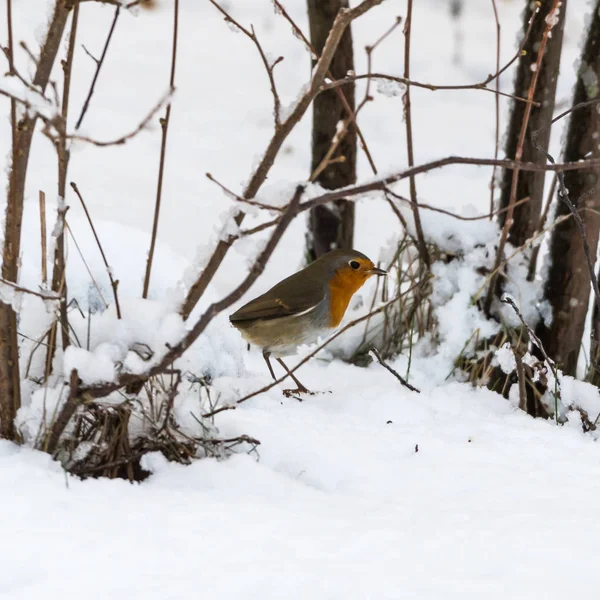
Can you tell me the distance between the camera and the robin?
300 centimetres

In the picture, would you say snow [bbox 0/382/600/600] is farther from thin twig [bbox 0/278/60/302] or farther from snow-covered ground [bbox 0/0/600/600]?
thin twig [bbox 0/278/60/302]

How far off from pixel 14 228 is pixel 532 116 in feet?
7.27

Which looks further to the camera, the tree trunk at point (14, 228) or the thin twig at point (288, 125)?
the tree trunk at point (14, 228)

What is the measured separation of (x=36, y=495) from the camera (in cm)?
163

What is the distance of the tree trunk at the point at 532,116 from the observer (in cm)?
330

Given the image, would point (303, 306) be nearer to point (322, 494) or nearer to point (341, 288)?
point (341, 288)

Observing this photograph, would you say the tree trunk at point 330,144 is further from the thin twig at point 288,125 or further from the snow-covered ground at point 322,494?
the thin twig at point 288,125

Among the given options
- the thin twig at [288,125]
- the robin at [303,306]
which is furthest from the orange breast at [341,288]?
the thin twig at [288,125]

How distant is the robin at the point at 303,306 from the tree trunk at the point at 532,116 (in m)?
0.73

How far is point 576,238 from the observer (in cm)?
340

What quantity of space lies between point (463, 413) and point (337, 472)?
2.55 feet

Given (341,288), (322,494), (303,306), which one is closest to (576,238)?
(341,288)

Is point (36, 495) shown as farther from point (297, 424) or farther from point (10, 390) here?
point (297, 424)

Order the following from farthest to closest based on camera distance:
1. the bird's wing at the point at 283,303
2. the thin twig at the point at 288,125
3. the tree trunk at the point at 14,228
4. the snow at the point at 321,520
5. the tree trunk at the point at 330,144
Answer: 1. the tree trunk at the point at 330,144
2. the bird's wing at the point at 283,303
3. the tree trunk at the point at 14,228
4. the thin twig at the point at 288,125
5. the snow at the point at 321,520
